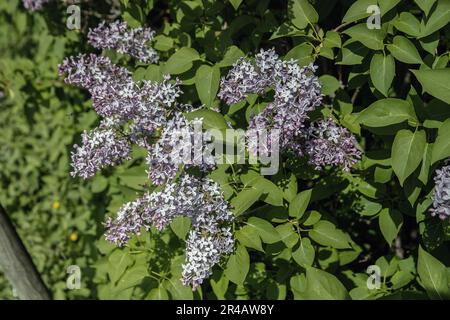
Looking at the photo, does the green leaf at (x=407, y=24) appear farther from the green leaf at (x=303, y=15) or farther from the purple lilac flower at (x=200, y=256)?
the purple lilac flower at (x=200, y=256)

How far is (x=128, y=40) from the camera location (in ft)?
6.94

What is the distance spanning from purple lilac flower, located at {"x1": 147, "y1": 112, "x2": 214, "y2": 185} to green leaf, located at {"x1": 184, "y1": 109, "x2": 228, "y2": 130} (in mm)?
36

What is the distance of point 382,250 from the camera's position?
268 cm

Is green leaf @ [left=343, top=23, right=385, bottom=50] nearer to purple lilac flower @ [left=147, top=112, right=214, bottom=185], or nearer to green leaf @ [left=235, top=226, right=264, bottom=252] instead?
purple lilac flower @ [left=147, top=112, right=214, bottom=185]

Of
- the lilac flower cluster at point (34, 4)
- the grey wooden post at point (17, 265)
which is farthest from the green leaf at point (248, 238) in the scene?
the lilac flower cluster at point (34, 4)

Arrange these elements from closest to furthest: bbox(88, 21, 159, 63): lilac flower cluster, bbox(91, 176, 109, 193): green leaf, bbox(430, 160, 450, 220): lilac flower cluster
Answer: bbox(430, 160, 450, 220): lilac flower cluster
bbox(88, 21, 159, 63): lilac flower cluster
bbox(91, 176, 109, 193): green leaf

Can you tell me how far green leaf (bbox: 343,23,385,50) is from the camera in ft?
5.88

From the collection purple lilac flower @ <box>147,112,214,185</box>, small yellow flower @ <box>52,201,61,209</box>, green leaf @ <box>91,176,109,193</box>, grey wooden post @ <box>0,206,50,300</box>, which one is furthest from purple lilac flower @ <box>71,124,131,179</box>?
small yellow flower @ <box>52,201,61,209</box>

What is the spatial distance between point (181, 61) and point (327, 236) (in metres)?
0.78

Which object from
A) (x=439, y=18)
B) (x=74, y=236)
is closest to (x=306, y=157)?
(x=439, y=18)

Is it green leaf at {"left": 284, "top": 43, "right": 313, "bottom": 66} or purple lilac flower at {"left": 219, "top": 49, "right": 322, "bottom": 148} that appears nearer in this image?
purple lilac flower at {"left": 219, "top": 49, "right": 322, "bottom": 148}

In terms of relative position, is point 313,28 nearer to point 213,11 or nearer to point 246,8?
point 213,11

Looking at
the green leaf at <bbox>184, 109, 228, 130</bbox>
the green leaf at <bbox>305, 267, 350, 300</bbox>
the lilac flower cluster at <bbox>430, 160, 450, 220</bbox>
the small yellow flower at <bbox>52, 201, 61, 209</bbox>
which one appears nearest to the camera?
the lilac flower cluster at <bbox>430, 160, 450, 220</bbox>
